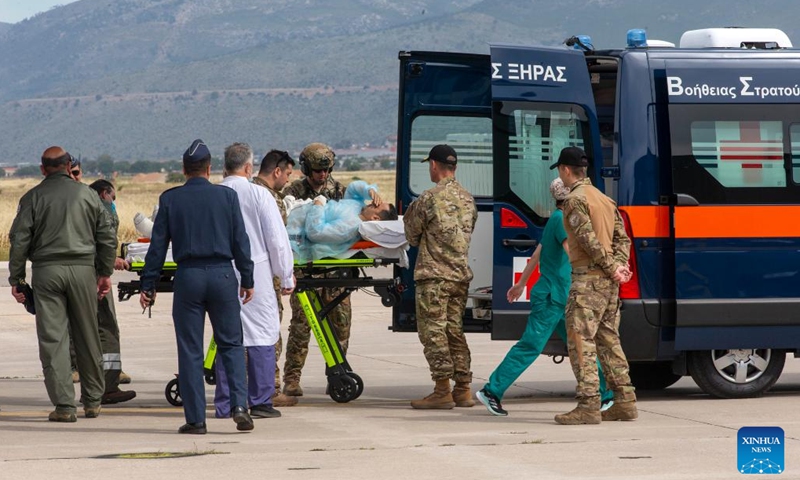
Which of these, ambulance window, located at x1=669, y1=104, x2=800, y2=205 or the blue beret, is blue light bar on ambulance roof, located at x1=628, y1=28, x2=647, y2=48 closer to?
ambulance window, located at x1=669, y1=104, x2=800, y2=205

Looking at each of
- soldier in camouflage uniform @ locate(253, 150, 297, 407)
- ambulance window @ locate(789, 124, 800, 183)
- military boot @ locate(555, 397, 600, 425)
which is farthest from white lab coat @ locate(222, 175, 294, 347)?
ambulance window @ locate(789, 124, 800, 183)

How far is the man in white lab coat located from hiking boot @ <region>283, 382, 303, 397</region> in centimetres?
124

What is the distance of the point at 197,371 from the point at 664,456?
2.98 m

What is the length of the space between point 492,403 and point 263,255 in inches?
Result: 74.1

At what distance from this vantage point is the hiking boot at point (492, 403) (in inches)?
433

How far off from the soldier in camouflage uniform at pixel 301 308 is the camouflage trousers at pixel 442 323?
2.77 ft

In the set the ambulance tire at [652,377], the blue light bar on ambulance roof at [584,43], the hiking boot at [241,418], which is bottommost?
the ambulance tire at [652,377]

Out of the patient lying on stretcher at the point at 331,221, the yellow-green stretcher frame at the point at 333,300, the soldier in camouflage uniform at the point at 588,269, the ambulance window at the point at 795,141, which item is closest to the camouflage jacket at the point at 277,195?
the patient lying on stretcher at the point at 331,221

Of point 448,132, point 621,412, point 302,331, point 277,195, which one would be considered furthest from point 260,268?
point 448,132

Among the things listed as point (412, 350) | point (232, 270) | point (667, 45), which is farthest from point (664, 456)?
point (412, 350)

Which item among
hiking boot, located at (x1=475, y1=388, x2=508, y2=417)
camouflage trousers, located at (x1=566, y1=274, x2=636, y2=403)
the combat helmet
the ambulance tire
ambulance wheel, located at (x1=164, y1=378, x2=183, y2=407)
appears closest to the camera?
camouflage trousers, located at (x1=566, y1=274, x2=636, y2=403)

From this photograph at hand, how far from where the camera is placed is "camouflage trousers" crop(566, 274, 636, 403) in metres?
10.4

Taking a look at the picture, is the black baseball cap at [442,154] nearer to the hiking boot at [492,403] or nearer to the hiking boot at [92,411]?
the hiking boot at [492,403]

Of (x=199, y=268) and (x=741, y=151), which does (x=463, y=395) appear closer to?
(x=199, y=268)
